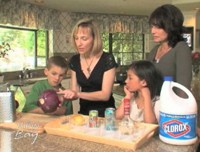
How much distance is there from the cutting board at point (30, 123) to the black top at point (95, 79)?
0.92 feet

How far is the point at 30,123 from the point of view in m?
1.24

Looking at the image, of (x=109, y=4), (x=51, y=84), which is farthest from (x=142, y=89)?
(x=109, y=4)

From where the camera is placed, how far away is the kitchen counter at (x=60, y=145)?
98 centimetres

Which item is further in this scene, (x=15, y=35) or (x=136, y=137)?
(x=15, y=35)

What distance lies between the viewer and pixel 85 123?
121 cm

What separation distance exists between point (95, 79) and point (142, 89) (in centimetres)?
36

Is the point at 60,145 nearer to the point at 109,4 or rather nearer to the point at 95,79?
the point at 95,79

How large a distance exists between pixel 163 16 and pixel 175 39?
143mm

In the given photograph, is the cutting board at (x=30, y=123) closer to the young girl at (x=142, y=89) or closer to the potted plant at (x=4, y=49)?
the young girl at (x=142, y=89)

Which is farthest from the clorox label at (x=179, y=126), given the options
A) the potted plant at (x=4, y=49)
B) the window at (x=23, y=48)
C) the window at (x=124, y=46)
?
the window at (x=124, y=46)

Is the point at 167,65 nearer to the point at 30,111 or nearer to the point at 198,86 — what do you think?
the point at 30,111

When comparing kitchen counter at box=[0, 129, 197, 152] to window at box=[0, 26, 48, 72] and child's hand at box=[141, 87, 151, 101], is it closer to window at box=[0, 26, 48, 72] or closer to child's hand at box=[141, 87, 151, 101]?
child's hand at box=[141, 87, 151, 101]

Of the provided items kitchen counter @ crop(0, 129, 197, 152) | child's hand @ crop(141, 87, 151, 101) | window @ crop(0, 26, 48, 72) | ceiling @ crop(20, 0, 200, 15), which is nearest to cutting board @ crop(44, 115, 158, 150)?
kitchen counter @ crop(0, 129, 197, 152)

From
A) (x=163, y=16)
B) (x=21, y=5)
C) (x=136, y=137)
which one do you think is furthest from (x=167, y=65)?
(x=21, y=5)
